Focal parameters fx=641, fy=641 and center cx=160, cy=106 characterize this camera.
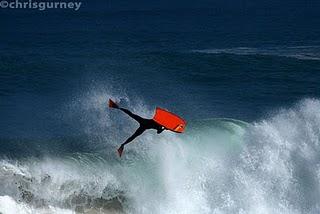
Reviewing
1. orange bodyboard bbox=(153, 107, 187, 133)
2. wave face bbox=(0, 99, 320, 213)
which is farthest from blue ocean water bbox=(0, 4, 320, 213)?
orange bodyboard bbox=(153, 107, 187, 133)

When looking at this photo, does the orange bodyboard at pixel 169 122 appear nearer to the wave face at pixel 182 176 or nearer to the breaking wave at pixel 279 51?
the wave face at pixel 182 176

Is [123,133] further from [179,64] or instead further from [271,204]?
[179,64]

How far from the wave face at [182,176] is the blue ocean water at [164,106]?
0.06m

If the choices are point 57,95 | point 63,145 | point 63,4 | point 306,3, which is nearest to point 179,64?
point 57,95

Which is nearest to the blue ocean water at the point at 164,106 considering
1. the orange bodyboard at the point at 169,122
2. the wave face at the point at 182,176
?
the wave face at the point at 182,176

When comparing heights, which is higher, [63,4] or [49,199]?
[49,199]

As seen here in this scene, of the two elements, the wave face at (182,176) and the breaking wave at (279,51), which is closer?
the wave face at (182,176)

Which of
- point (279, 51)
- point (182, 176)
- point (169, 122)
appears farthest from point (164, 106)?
point (279, 51)

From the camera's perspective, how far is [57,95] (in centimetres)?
4653

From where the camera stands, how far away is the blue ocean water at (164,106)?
26.4 m

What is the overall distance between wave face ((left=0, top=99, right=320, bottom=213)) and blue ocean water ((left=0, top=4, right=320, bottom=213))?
0.06m

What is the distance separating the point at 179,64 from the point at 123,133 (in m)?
25.0

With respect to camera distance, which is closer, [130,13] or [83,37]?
[83,37]

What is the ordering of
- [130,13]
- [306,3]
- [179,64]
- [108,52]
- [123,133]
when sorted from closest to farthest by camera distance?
[123,133] < [179,64] < [108,52] < [130,13] < [306,3]
